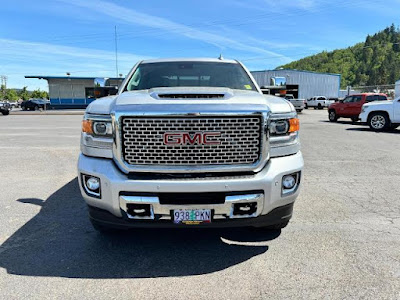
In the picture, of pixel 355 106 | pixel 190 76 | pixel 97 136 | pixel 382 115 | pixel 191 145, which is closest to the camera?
pixel 191 145

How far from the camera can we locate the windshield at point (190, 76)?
415 centimetres

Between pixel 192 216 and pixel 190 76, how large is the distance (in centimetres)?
226

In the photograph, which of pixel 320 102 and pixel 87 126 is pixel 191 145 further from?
pixel 320 102

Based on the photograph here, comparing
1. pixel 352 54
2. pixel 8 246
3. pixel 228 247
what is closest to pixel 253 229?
pixel 228 247

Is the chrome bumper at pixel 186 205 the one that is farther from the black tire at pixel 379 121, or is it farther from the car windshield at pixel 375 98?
the car windshield at pixel 375 98

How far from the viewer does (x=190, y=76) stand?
429 centimetres

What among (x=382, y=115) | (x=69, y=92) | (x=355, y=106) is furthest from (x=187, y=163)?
(x=69, y=92)

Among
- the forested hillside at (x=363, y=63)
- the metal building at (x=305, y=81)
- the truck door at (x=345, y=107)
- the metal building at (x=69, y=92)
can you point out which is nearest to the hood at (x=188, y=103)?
the truck door at (x=345, y=107)

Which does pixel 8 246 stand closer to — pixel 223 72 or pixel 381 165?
pixel 223 72

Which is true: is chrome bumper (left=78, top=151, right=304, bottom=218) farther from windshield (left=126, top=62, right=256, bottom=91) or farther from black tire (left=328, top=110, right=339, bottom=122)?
black tire (left=328, top=110, right=339, bottom=122)

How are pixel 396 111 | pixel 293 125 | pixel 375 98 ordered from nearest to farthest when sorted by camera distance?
pixel 293 125, pixel 396 111, pixel 375 98

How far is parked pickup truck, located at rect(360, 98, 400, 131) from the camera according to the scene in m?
13.2

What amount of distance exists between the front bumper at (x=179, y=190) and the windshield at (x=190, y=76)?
164 cm

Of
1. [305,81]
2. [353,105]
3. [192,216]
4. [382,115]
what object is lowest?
[192,216]
